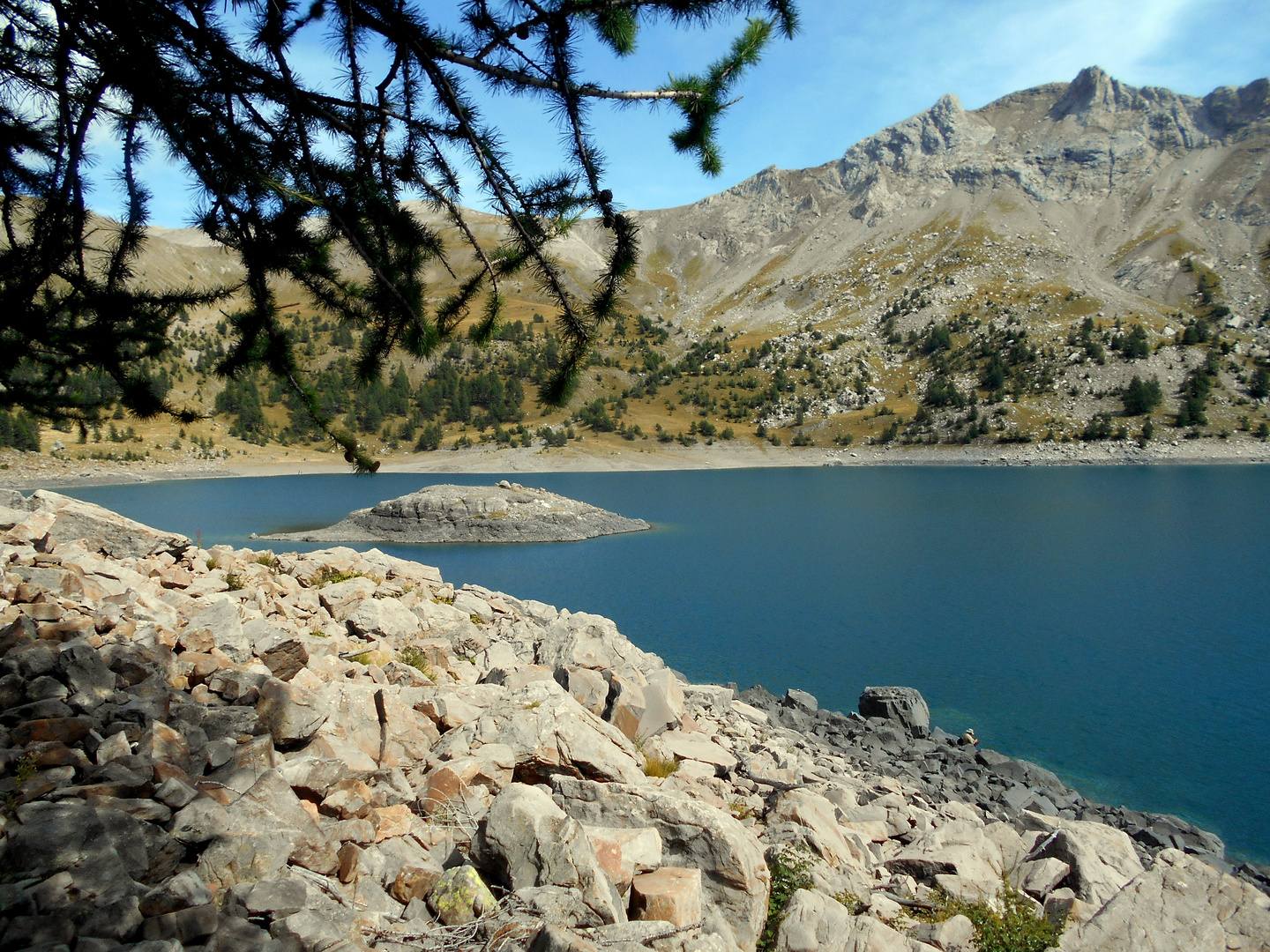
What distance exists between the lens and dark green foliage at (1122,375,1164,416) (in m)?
101

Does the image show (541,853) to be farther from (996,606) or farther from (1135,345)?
(1135,345)

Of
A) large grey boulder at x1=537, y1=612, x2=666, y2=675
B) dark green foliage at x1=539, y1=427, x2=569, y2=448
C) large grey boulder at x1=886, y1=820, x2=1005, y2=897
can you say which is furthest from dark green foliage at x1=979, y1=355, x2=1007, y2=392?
large grey boulder at x1=886, y1=820, x2=1005, y2=897

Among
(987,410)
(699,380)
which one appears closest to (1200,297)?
(987,410)

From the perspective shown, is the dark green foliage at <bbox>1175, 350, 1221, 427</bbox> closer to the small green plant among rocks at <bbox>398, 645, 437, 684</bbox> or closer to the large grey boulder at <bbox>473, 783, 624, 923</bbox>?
the small green plant among rocks at <bbox>398, 645, 437, 684</bbox>

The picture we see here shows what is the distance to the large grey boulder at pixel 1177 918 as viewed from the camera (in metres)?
5.75

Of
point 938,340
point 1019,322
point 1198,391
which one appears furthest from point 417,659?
point 1019,322

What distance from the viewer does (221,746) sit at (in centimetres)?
467

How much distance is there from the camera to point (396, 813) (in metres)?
5.02

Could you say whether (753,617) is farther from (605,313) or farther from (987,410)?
(987,410)

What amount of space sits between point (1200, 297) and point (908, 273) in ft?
194

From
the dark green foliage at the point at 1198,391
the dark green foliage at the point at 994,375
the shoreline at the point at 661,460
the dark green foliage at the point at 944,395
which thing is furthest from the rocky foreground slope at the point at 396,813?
the dark green foliage at the point at 994,375

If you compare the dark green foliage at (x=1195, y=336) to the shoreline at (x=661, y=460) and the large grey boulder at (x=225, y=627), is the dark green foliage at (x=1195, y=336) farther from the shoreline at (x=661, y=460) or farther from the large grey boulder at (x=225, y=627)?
the large grey boulder at (x=225, y=627)

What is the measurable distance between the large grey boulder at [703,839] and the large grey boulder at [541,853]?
3.27 feet

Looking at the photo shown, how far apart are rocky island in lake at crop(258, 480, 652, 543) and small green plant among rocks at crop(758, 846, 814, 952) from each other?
130 ft
